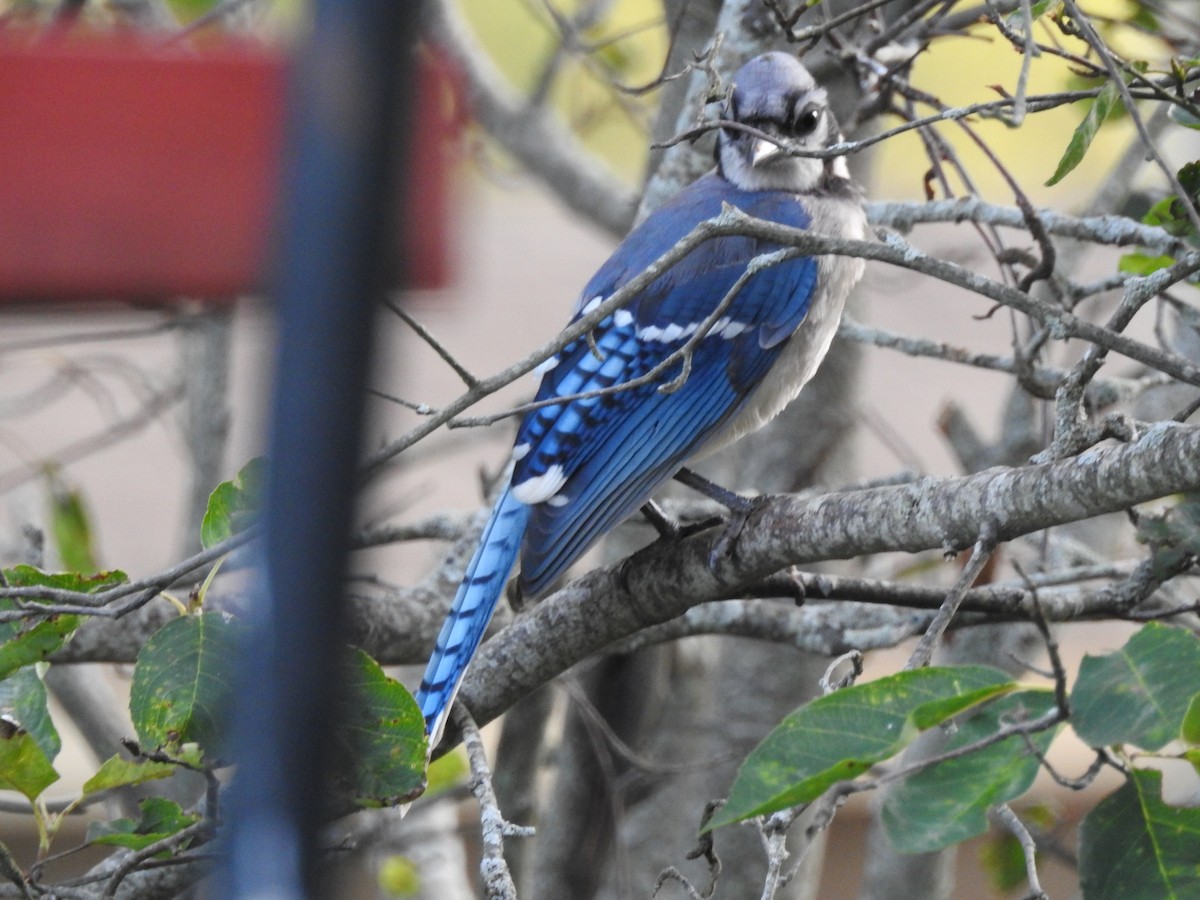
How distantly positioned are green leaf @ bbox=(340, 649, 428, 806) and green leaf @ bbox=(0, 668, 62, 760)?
342mm

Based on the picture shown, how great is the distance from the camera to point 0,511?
15.7 feet

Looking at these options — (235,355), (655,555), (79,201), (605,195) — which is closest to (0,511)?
(235,355)

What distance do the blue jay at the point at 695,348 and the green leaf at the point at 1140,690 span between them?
91cm

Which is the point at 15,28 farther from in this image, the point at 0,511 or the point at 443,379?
the point at 0,511

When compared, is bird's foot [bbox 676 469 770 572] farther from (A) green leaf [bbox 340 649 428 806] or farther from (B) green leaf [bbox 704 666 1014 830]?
(B) green leaf [bbox 704 666 1014 830]

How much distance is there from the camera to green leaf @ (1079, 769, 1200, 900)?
0.96 m

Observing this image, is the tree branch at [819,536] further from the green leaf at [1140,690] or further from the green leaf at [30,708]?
the green leaf at [30,708]

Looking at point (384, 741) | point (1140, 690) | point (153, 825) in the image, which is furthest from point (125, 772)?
point (1140, 690)

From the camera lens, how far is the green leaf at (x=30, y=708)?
54.1 inches

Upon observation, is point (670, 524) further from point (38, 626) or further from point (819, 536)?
point (38, 626)

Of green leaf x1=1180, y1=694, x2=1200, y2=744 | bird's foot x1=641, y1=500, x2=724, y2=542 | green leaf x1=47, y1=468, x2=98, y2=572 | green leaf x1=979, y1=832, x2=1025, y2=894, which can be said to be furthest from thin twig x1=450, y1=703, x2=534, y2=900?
green leaf x1=979, y1=832, x2=1025, y2=894

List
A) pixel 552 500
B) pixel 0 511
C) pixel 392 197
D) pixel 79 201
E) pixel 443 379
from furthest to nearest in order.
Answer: pixel 0 511 → pixel 443 379 → pixel 552 500 → pixel 79 201 → pixel 392 197

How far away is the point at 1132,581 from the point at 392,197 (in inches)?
52.7

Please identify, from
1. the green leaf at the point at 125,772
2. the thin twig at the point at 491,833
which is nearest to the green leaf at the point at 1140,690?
the thin twig at the point at 491,833
